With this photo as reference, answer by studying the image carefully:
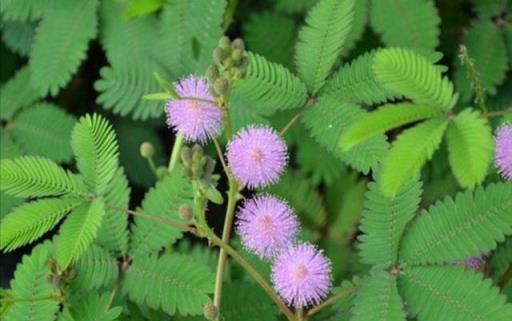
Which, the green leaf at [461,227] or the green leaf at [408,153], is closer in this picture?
the green leaf at [408,153]

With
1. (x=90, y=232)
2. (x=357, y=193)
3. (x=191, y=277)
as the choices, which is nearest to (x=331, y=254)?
(x=357, y=193)

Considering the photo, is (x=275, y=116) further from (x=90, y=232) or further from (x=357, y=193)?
(x=90, y=232)

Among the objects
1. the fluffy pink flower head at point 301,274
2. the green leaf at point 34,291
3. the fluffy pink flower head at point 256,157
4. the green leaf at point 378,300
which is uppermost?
the fluffy pink flower head at point 256,157

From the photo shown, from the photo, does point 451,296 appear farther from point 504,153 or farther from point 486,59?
point 486,59

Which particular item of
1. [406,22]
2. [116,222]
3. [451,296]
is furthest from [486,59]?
[116,222]

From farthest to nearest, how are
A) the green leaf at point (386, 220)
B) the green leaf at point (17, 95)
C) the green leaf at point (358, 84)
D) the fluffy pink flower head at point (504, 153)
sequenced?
the green leaf at point (17, 95) < the green leaf at point (358, 84) < the green leaf at point (386, 220) < the fluffy pink flower head at point (504, 153)

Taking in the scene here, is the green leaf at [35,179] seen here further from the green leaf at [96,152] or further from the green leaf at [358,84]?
the green leaf at [358,84]

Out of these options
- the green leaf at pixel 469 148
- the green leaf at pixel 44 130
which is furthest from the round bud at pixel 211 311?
the green leaf at pixel 44 130
